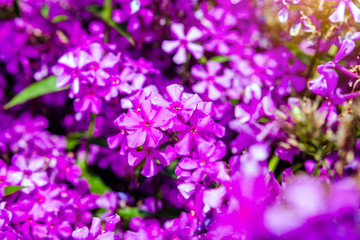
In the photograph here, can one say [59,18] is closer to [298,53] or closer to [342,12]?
[298,53]

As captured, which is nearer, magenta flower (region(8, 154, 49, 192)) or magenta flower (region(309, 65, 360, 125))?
magenta flower (region(309, 65, 360, 125))

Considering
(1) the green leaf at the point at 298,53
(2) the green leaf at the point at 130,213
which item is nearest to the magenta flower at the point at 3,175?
(2) the green leaf at the point at 130,213

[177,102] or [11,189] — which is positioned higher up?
[177,102]

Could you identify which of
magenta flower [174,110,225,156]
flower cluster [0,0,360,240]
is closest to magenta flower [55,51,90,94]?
flower cluster [0,0,360,240]

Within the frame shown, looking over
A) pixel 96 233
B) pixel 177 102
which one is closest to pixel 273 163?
pixel 177 102

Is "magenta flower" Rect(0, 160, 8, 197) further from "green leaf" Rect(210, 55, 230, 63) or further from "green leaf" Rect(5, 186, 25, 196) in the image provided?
"green leaf" Rect(210, 55, 230, 63)

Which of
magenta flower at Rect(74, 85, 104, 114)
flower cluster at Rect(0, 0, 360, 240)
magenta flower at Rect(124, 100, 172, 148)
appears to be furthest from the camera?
magenta flower at Rect(74, 85, 104, 114)

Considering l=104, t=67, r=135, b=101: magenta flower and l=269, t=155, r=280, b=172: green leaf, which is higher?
l=104, t=67, r=135, b=101: magenta flower
